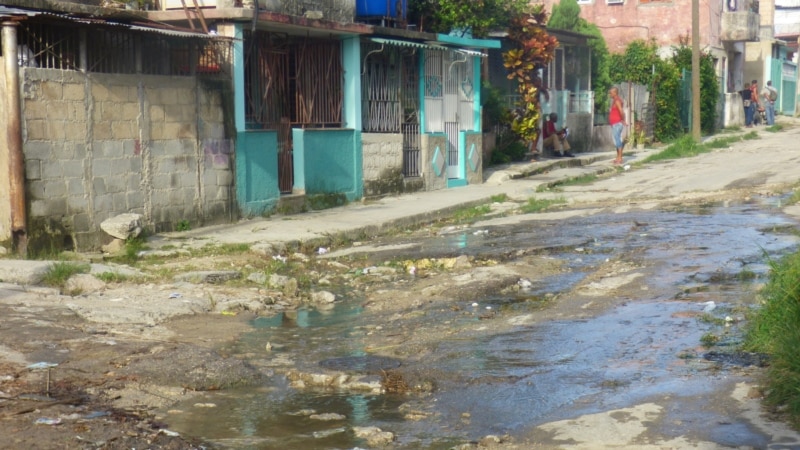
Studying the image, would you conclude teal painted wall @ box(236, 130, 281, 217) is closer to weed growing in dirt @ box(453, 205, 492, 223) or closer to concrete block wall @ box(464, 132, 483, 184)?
weed growing in dirt @ box(453, 205, 492, 223)

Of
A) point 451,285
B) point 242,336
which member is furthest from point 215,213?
point 242,336

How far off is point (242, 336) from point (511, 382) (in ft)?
8.64

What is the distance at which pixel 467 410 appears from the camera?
6082 mm

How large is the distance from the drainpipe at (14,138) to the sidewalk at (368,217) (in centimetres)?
173

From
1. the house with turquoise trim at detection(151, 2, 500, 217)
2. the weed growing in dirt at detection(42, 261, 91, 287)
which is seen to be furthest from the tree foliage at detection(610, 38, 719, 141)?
the weed growing in dirt at detection(42, 261, 91, 287)

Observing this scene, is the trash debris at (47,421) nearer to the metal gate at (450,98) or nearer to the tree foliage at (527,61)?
the metal gate at (450,98)

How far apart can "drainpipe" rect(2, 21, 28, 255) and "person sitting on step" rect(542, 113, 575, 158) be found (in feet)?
55.8

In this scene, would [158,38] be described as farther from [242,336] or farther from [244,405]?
[244,405]

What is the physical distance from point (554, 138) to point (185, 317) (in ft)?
60.7

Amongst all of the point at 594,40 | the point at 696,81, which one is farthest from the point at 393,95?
the point at 594,40

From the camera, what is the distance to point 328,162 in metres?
17.0

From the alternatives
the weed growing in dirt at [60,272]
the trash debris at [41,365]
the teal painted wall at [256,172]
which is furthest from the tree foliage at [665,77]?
the trash debris at [41,365]

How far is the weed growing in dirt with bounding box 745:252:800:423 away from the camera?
562 cm

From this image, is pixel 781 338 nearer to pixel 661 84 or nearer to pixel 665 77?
pixel 661 84
